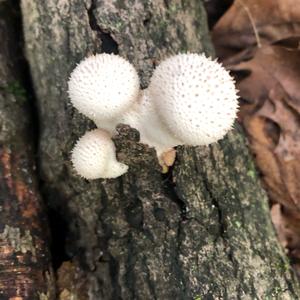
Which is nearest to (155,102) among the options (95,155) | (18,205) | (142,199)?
(95,155)

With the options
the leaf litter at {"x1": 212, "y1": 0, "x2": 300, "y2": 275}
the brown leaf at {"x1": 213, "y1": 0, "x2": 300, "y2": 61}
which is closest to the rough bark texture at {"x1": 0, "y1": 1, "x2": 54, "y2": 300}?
the leaf litter at {"x1": 212, "y1": 0, "x2": 300, "y2": 275}

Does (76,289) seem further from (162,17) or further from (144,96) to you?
(162,17)

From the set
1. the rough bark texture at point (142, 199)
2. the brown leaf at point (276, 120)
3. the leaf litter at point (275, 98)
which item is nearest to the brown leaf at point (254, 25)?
the leaf litter at point (275, 98)

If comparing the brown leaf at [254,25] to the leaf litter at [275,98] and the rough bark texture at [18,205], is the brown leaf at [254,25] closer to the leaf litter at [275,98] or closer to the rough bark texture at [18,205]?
the leaf litter at [275,98]

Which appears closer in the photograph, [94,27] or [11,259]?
[11,259]

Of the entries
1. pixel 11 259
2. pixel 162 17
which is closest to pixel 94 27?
pixel 162 17

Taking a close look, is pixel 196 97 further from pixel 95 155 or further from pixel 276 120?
pixel 276 120

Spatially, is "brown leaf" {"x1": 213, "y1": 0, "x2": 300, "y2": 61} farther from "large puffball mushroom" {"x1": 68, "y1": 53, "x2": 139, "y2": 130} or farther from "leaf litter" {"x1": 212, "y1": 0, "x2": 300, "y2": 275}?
"large puffball mushroom" {"x1": 68, "y1": 53, "x2": 139, "y2": 130}
